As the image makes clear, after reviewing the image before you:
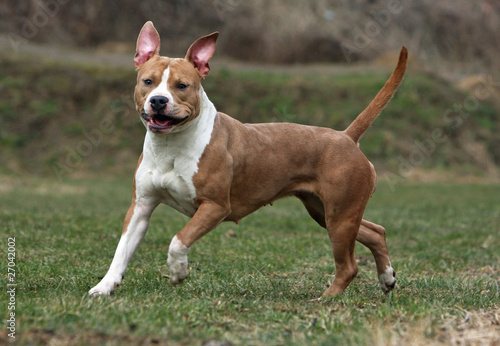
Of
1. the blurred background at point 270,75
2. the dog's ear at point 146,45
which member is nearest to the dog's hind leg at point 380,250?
the dog's ear at point 146,45

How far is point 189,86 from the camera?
4539mm

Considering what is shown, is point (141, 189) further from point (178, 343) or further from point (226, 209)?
point (178, 343)

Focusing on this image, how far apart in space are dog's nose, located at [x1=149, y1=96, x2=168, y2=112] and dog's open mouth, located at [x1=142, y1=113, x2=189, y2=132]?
2.9 inches

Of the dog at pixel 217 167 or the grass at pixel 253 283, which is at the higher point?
the dog at pixel 217 167

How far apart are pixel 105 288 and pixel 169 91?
1.36 metres

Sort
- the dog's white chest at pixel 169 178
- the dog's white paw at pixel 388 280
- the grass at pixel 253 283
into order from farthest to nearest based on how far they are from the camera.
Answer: the dog's white paw at pixel 388 280
the dog's white chest at pixel 169 178
the grass at pixel 253 283

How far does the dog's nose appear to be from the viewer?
4.31m

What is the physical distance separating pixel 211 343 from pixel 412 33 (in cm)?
2546

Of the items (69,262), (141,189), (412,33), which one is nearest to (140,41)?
(141,189)

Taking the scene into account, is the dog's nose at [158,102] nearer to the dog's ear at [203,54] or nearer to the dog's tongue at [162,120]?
the dog's tongue at [162,120]

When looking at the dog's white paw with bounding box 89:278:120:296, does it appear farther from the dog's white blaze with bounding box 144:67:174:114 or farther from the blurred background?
the blurred background

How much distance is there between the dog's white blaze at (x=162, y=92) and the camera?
4.34 metres

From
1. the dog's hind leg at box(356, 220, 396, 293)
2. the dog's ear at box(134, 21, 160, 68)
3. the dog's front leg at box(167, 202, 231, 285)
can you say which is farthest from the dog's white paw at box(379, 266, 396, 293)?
the dog's ear at box(134, 21, 160, 68)

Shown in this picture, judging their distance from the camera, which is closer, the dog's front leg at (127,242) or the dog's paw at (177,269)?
the dog's paw at (177,269)
